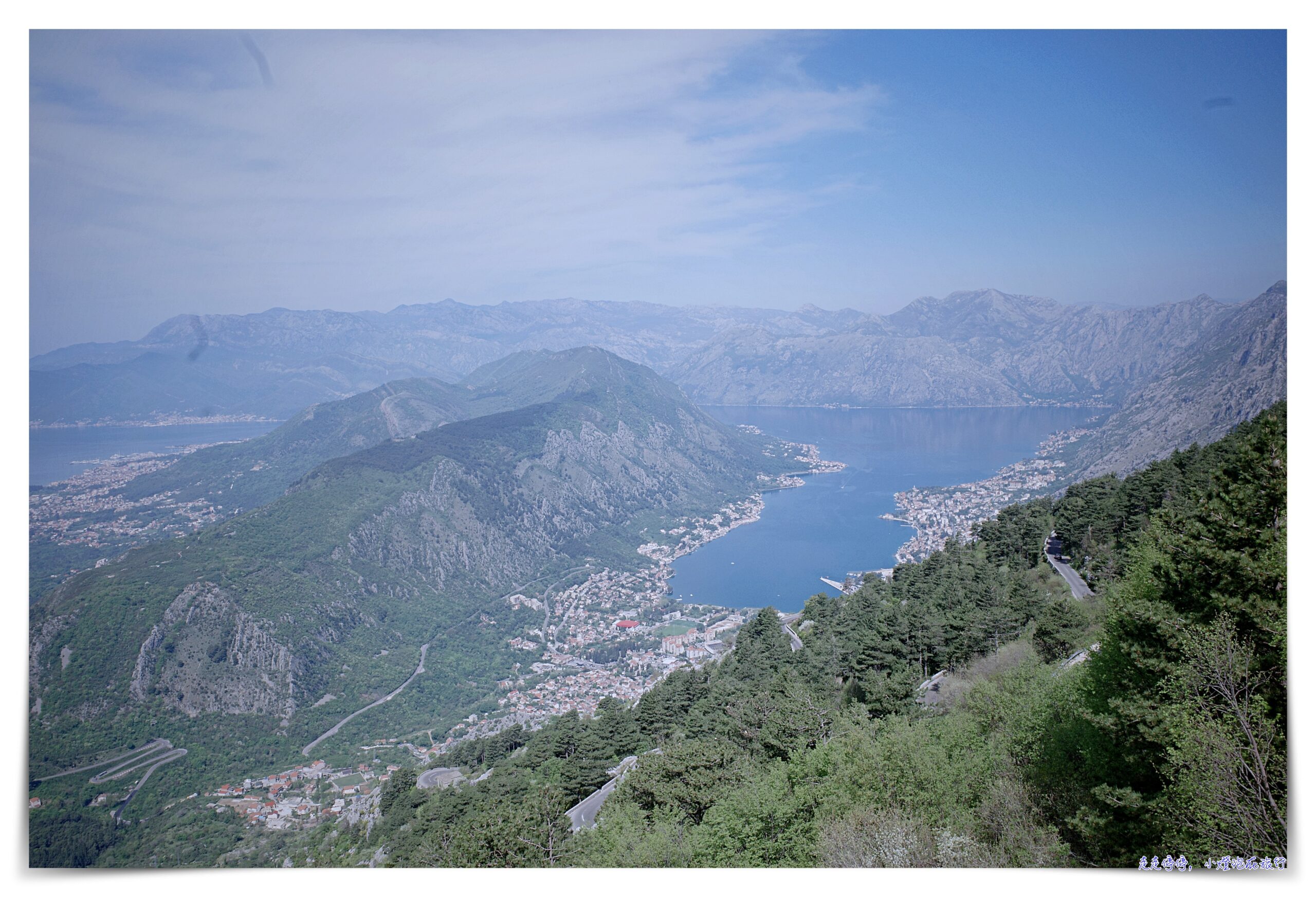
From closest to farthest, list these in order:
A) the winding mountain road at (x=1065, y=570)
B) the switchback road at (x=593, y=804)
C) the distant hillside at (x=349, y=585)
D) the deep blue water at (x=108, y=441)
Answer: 1. the switchback road at (x=593, y=804)
2. the winding mountain road at (x=1065, y=570)
3. the deep blue water at (x=108, y=441)
4. the distant hillside at (x=349, y=585)

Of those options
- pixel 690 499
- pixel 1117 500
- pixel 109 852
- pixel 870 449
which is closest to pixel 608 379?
pixel 690 499

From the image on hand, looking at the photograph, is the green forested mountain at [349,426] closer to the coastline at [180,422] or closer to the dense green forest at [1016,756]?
the coastline at [180,422]

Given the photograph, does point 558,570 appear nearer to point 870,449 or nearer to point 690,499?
point 690,499

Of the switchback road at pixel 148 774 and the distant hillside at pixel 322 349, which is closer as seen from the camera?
the switchback road at pixel 148 774

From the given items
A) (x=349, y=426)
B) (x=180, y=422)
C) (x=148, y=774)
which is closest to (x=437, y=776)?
(x=148, y=774)

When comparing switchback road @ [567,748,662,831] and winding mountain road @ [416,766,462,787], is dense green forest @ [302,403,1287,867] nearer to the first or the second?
switchback road @ [567,748,662,831]

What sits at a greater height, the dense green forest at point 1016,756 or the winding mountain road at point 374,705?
the dense green forest at point 1016,756

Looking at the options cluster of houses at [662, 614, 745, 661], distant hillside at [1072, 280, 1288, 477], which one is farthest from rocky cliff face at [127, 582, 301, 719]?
distant hillside at [1072, 280, 1288, 477]

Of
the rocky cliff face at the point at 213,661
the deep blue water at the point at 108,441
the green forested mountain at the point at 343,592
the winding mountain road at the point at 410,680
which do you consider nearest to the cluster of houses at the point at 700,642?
the winding mountain road at the point at 410,680

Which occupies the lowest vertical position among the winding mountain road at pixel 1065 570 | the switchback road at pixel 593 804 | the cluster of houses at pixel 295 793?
the cluster of houses at pixel 295 793
